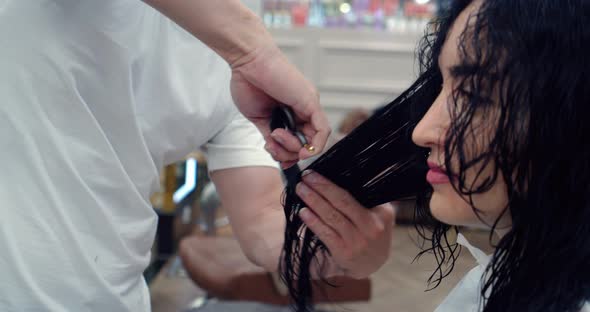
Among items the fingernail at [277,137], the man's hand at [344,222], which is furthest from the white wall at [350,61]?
the fingernail at [277,137]

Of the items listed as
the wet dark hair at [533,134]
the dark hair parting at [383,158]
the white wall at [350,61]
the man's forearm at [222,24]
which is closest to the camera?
the wet dark hair at [533,134]

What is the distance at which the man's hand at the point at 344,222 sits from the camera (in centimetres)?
94

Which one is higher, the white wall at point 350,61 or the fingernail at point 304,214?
the fingernail at point 304,214

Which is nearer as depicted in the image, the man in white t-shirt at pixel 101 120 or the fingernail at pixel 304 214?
the man in white t-shirt at pixel 101 120

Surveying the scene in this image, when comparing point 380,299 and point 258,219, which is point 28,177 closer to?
point 258,219

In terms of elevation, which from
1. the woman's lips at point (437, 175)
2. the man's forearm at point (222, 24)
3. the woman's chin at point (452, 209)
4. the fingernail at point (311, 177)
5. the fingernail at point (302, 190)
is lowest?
the fingernail at point (302, 190)

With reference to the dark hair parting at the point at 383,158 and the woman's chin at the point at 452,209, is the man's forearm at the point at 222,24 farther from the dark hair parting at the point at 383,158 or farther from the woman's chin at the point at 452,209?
the woman's chin at the point at 452,209

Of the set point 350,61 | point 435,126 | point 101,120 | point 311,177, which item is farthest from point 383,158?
point 350,61

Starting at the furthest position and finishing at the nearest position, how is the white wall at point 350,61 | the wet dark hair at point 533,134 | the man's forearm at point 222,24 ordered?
the white wall at point 350,61, the man's forearm at point 222,24, the wet dark hair at point 533,134

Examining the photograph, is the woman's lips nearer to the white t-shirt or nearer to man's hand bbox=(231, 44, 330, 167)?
man's hand bbox=(231, 44, 330, 167)

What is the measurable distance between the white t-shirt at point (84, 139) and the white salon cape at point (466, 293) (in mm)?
452

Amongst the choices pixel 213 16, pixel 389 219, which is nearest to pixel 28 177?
pixel 213 16

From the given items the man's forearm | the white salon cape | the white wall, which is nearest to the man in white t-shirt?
the man's forearm

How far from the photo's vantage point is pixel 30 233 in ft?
2.81
